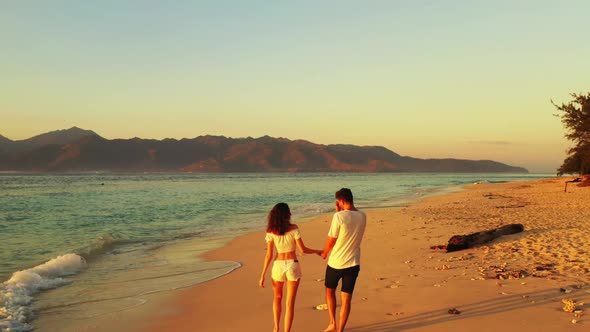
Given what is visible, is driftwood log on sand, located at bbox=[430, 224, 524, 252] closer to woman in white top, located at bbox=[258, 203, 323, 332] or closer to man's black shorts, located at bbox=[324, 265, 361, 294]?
man's black shorts, located at bbox=[324, 265, 361, 294]

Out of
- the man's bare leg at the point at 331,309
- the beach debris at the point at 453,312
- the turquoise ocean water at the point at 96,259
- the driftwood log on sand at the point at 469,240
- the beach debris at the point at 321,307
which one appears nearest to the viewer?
the man's bare leg at the point at 331,309

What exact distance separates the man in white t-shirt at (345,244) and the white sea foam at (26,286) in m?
5.07

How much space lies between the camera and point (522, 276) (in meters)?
8.26

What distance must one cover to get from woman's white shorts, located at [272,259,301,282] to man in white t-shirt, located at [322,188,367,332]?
1.36 ft

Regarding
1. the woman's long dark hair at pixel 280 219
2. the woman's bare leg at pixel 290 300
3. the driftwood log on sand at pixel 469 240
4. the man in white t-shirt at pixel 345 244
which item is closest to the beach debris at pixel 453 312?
the man in white t-shirt at pixel 345 244

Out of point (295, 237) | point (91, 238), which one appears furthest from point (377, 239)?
point (91, 238)

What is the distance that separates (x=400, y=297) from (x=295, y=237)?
2968 millimetres

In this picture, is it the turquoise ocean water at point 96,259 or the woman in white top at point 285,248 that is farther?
the turquoise ocean water at point 96,259

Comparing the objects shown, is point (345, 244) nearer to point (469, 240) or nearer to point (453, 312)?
point (453, 312)

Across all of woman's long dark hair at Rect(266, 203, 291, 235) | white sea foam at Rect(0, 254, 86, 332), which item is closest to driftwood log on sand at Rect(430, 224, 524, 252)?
woman's long dark hair at Rect(266, 203, 291, 235)

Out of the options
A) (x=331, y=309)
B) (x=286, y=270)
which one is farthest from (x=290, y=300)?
(x=331, y=309)

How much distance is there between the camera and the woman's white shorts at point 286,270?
18.3ft

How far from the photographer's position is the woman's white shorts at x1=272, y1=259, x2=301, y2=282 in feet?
18.3

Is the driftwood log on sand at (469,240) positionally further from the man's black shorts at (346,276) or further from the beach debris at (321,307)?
the man's black shorts at (346,276)
